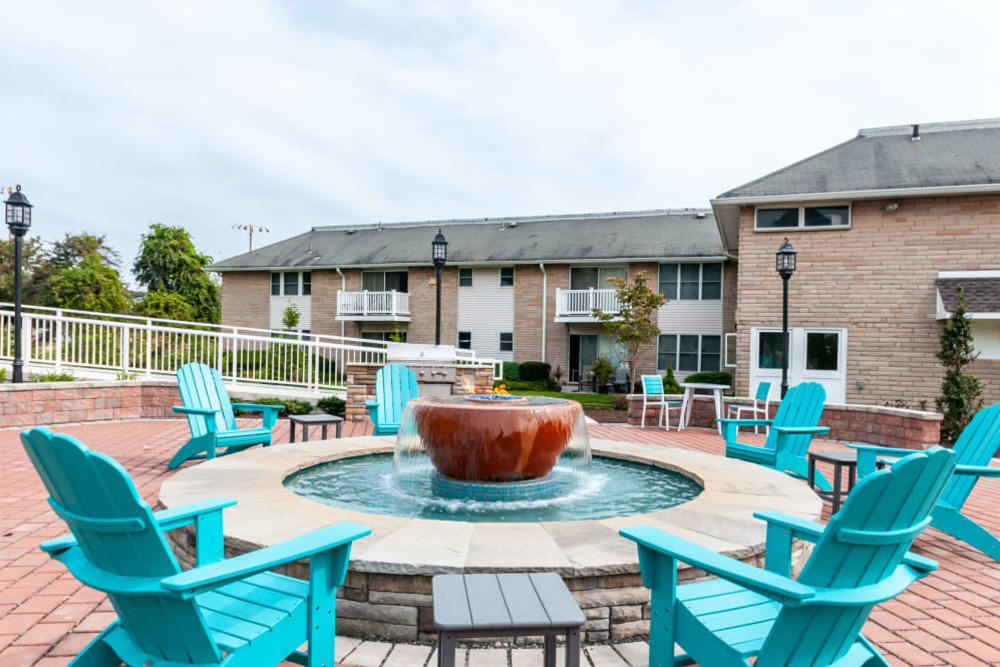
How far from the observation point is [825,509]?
5.75 m

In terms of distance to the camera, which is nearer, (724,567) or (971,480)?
(724,567)

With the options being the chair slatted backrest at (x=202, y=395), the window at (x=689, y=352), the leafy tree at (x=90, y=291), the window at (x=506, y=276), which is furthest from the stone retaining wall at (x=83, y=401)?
the leafy tree at (x=90, y=291)

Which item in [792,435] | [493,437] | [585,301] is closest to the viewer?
[493,437]

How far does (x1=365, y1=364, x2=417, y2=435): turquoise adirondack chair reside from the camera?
24.3 feet

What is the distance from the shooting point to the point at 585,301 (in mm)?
23250

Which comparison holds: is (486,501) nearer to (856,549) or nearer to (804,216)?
(856,549)

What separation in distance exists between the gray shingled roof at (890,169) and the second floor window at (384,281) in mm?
14335

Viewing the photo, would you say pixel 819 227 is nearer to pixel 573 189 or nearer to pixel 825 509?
pixel 825 509

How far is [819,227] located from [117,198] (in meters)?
50.2

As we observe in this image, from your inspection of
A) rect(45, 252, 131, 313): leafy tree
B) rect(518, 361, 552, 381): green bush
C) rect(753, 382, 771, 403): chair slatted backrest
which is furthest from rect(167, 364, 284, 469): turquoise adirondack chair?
rect(45, 252, 131, 313): leafy tree

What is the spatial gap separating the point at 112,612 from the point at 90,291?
110 feet

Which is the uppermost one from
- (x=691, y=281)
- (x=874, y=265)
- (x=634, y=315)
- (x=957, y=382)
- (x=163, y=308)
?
(x=691, y=281)

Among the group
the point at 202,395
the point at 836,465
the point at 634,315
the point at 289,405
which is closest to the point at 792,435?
the point at 836,465

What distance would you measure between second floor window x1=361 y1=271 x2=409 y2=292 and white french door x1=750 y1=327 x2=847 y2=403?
15.9m
